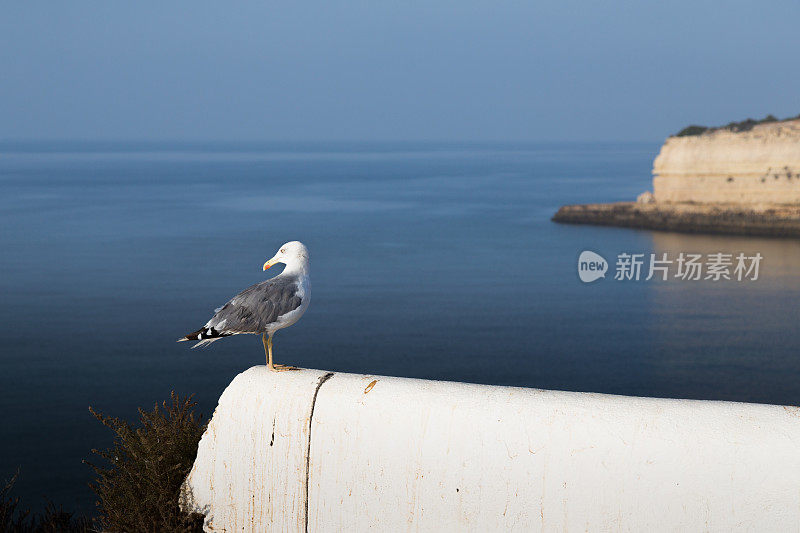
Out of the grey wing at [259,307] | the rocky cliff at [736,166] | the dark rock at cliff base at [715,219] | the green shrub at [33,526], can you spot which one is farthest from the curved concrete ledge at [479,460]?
the dark rock at cliff base at [715,219]

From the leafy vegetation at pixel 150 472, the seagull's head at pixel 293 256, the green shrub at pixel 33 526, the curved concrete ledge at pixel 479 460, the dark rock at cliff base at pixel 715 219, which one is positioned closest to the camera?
the curved concrete ledge at pixel 479 460

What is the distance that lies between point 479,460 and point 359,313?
3372cm

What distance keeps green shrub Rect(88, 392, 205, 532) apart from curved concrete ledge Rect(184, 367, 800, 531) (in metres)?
0.31

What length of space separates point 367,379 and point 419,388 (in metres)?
0.34

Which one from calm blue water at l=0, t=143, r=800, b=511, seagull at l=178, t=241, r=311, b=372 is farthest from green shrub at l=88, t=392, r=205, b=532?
calm blue water at l=0, t=143, r=800, b=511

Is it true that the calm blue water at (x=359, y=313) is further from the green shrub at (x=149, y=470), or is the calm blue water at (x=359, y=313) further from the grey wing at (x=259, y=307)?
the grey wing at (x=259, y=307)

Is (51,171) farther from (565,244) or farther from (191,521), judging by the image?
(191,521)

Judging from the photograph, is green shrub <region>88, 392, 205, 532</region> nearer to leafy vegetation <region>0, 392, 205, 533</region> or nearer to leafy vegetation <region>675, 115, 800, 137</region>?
leafy vegetation <region>0, 392, 205, 533</region>

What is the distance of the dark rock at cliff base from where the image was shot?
5434cm

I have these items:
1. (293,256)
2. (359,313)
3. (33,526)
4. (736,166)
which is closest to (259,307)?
(293,256)

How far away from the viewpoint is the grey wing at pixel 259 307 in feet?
16.7

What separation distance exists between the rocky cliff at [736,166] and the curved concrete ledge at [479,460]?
5314 cm

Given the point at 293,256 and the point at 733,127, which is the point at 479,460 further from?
the point at 733,127

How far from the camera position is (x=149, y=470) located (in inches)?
203
